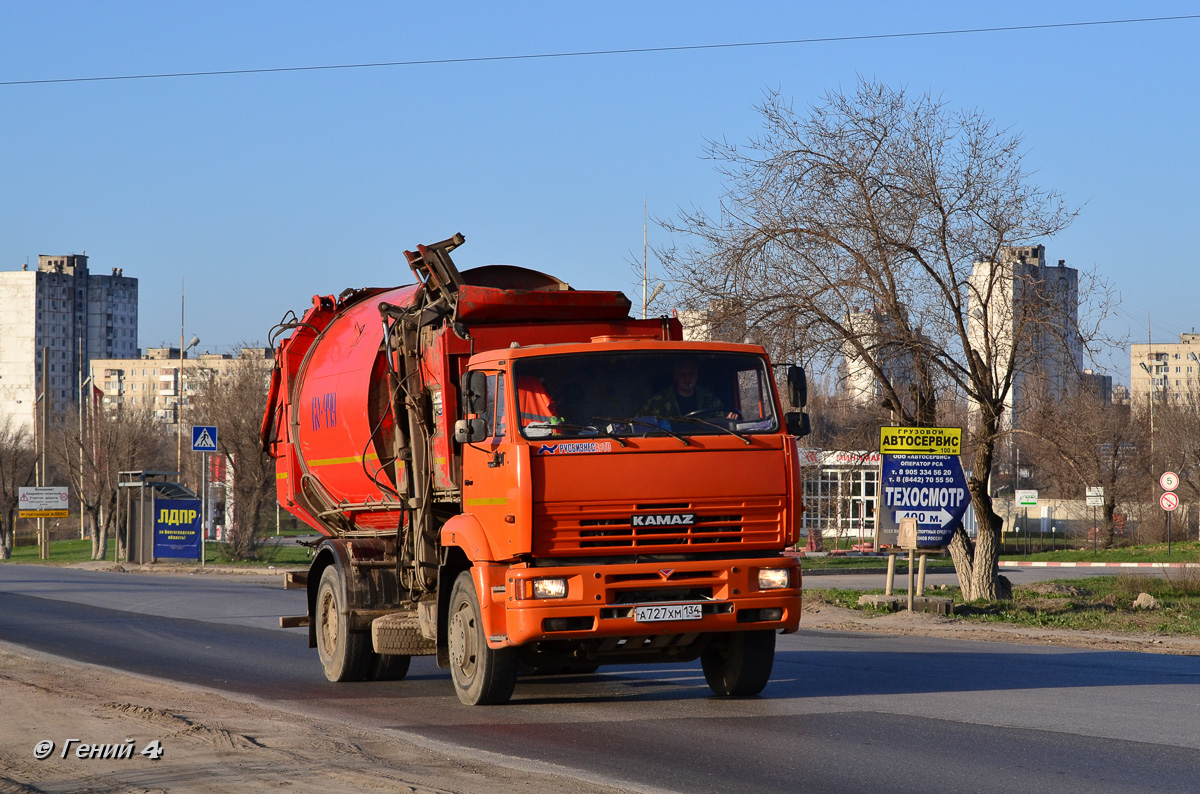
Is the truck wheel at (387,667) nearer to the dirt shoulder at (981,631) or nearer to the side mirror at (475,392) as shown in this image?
the side mirror at (475,392)

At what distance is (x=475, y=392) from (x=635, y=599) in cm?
202

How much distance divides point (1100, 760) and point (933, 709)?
2.30 metres

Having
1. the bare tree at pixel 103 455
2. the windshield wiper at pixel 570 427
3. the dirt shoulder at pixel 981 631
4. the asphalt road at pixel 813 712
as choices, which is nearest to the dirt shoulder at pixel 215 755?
the asphalt road at pixel 813 712

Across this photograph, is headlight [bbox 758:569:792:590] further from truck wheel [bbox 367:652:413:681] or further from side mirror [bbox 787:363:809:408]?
truck wheel [bbox 367:652:413:681]

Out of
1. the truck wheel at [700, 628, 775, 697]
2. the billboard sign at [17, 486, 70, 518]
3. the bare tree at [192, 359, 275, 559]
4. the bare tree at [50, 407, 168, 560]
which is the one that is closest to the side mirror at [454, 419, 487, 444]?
the truck wheel at [700, 628, 775, 697]

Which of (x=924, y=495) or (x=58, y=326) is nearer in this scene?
(x=924, y=495)

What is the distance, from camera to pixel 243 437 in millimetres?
46031

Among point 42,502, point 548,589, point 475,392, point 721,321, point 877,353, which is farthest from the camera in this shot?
point 42,502

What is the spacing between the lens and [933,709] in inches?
401

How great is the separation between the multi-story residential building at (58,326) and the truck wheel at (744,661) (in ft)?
506

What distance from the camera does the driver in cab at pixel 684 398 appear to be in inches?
396

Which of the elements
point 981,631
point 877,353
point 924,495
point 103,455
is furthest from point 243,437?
point 981,631

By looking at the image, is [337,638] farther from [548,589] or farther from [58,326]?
[58,326]

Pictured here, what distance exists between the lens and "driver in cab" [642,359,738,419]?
10.0 m
